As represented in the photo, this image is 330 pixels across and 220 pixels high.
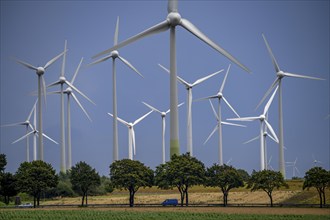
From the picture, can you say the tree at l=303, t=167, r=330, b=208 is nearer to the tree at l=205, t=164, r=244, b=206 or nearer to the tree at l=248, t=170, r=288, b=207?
the tree at l=248, t=170, r=288, b=207

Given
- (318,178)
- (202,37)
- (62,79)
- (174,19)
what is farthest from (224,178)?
(62,79)

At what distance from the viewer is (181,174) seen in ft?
387

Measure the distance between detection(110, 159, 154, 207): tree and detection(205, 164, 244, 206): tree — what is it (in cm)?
1402


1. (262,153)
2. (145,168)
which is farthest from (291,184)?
(145,168)

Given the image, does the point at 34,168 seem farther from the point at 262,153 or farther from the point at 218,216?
the point at 262,153

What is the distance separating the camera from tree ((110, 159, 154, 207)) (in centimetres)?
12150

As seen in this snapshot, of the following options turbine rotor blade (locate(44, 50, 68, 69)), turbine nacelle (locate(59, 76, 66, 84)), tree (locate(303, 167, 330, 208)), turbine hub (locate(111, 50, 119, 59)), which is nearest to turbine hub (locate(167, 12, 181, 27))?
tree (locate(303, 167, 330, 208))

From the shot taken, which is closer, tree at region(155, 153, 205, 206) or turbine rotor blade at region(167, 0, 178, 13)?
A: tree at region(155, 153, 205, 206)

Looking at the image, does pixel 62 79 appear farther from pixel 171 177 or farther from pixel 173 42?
pixel 171 177

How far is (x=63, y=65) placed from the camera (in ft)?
607

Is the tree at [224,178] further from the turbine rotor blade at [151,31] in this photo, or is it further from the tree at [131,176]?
the turbine rotor blade at [151,31]

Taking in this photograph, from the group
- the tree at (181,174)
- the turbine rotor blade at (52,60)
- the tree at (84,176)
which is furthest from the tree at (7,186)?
the tree at (181,174)

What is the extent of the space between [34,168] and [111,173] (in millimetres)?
17946

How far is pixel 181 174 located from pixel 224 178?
33.6ft
